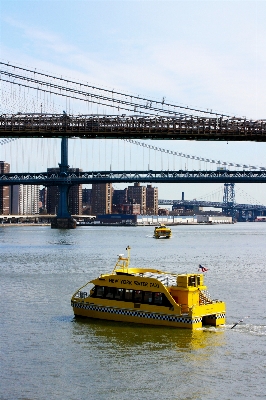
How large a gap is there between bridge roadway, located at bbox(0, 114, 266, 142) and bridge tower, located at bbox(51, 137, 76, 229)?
10030 centimetres

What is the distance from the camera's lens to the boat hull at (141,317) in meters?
24.3

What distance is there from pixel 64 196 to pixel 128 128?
10598 centimetres

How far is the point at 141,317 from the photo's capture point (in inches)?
989

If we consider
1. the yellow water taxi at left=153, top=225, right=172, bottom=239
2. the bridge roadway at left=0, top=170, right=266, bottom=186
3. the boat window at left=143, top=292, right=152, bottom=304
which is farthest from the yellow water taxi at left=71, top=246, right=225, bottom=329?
the bridge roadway at left=0, top=170, right=266, bottom=186

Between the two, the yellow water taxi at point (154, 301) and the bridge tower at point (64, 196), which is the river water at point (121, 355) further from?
the bridge tower at point (64, 196)

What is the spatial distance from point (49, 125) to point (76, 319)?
35.8m

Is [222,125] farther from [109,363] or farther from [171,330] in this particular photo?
[109,363]

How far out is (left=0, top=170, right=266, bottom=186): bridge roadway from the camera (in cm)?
14588

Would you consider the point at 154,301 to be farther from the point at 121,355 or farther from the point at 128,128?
the point at 128,128

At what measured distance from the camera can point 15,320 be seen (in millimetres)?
26125

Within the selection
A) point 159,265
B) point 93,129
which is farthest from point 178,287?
point 93,129

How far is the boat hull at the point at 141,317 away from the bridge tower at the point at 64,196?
446ft

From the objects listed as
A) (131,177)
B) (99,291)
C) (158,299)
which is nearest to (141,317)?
(158,299)

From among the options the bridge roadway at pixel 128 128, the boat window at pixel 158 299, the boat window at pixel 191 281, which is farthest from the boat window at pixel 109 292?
the bridge roadway at pixel 128 128
